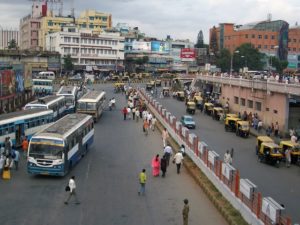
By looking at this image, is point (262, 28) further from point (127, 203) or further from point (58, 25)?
point (127, 203)

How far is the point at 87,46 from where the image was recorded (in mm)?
103250

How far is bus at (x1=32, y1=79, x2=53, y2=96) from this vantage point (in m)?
62.3

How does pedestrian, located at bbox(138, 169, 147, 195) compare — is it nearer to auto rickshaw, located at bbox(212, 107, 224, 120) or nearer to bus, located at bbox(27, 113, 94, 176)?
bus, located at bbox(27, 113, 94, 176)

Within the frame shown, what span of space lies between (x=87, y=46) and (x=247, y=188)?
299 ft

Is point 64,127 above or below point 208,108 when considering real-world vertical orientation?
above

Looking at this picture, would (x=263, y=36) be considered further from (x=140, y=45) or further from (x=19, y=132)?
(x=19, y=132)

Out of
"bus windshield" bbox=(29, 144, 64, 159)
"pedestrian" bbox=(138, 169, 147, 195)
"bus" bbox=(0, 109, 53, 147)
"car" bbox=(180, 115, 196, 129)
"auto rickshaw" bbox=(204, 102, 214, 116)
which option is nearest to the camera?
"pedestrian" bbox=(138, 169, 147, 195)

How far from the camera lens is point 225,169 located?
17.9 metres

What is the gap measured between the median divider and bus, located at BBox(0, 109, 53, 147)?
28.6 ft

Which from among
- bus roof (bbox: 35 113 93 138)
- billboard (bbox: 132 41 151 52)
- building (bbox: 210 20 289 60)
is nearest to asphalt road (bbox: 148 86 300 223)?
bus roof (bbox: 35 113 93 138)

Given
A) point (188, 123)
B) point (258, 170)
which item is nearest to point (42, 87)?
point (188, 123)

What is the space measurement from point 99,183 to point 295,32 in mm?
103353

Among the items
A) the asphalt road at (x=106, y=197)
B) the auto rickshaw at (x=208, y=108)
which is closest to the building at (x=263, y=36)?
the auto rickshaw at (x=208, y=108)

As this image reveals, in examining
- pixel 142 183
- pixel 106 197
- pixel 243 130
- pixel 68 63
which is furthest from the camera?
pixel 68 63
